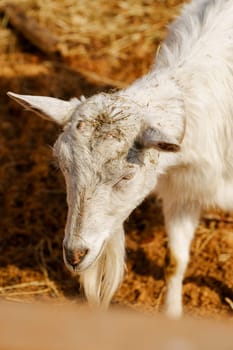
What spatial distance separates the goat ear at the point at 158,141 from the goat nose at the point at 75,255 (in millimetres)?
545

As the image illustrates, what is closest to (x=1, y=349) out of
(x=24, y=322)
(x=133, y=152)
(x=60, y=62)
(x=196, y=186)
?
(x=24, y=322)

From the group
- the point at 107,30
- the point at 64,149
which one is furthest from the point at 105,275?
the point at 107,30

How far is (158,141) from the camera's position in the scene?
2.75 metres

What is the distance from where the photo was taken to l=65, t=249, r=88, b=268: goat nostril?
2803mm

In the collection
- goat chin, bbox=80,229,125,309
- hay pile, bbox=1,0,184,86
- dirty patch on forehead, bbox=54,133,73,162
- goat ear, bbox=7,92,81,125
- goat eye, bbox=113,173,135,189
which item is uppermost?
hay pile, bbox=1,0,184,86

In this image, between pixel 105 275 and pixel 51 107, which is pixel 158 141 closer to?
pixel 51 107

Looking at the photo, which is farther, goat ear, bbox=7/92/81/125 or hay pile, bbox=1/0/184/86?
hay pile, bbox=1/0/184/86

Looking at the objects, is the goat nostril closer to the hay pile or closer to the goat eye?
the goat eye

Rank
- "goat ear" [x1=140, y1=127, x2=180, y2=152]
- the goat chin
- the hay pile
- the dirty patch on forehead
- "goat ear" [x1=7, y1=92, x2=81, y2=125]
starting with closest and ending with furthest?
"goat ear" [x1=140, y1=127, x2=180, y2=152] < the dirty patch on forehead < "goat ear" [x1=7, y1=92, x2=81, y2=125] < the goat chin < the hay pile

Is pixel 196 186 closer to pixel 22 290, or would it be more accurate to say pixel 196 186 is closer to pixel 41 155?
pixel 22 290

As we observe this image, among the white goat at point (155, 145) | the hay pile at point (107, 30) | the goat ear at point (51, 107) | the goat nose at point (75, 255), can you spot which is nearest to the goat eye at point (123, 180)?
the white goat at point (155, 145)

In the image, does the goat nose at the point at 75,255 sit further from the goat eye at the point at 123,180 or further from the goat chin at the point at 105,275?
the goat chin at the point at 105,275

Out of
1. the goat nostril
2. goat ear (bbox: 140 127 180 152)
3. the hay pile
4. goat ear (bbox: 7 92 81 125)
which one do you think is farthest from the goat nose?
the hay pile

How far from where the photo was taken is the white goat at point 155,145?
280cm
